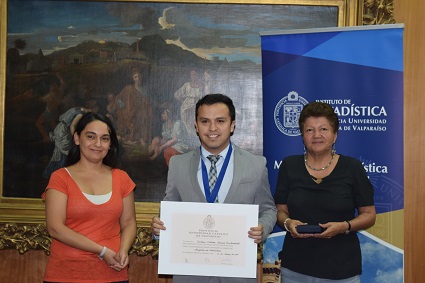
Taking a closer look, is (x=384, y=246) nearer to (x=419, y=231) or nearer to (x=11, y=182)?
(x=419, y=231)

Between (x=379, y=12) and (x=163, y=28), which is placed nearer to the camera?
(x=379, y=12)

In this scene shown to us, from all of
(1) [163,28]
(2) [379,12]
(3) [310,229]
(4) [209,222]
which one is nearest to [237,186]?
(4) [209,222]

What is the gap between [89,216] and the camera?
3.19 m

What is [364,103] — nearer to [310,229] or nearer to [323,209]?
[323,209]

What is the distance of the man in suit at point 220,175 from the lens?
10.2 ft

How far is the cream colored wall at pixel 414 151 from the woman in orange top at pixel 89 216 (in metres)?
2.65

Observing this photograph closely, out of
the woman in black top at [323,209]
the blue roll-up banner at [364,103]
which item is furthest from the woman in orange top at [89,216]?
the blue roll-up banner at [364,103]

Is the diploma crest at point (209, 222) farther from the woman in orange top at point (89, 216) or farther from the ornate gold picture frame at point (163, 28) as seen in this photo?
the ornate gold picture frame at point (163, 28)

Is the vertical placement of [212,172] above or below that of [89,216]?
above

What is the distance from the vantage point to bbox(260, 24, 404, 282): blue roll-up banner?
3787 mm

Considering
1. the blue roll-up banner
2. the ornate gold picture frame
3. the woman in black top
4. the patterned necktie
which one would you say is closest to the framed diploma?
the patterned necktie

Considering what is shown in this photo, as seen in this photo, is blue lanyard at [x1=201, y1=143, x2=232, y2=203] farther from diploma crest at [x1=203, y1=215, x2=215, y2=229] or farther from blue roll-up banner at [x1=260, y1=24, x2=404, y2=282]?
blue roll-up banner at [x1=260, y1=24, x2=404, y2=282]

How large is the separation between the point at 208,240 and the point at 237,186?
365 millimetres

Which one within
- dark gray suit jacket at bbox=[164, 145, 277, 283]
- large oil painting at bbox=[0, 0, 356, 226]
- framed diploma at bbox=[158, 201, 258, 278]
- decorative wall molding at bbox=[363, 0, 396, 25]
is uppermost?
decorative wall molding at bbox=[363, 0, 396, 25]
